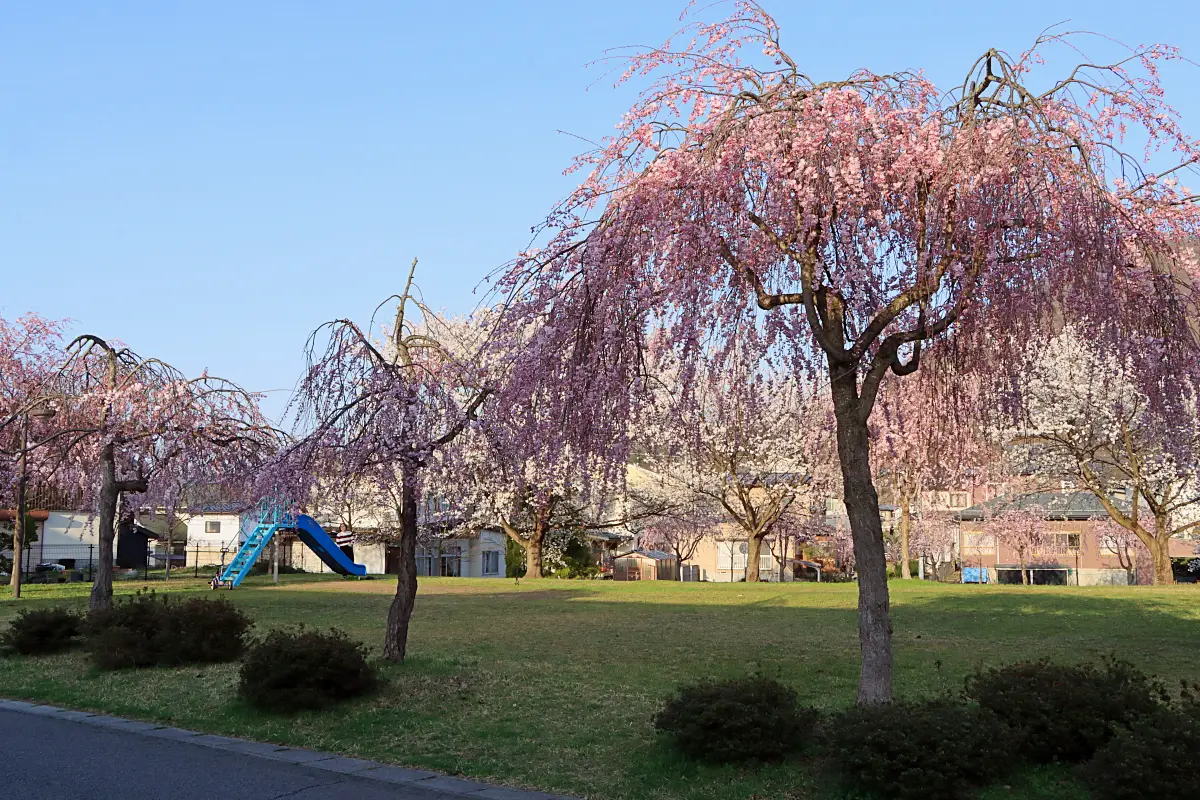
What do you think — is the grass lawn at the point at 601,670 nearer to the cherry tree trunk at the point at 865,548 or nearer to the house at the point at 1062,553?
the cherry tree trunk at the point at 865,548

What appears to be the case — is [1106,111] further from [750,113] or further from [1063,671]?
[1063,671]

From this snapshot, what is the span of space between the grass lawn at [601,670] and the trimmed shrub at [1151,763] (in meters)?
0.69

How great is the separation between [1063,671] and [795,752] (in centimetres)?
234

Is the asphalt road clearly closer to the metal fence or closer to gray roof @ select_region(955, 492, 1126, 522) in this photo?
the metal fence

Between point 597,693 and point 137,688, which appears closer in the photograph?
point 597,693

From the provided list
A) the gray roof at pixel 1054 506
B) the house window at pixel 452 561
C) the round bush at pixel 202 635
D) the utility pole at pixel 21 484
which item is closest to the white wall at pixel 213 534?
the house window at pixel 452 561

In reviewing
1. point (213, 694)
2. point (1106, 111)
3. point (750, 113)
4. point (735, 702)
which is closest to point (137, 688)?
point (213, 694)

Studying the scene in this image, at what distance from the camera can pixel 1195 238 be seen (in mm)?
10125

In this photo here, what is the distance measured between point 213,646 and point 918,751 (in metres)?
11.0

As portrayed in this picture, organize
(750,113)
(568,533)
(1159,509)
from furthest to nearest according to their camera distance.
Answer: (568,533), (1159,509), (750,113)

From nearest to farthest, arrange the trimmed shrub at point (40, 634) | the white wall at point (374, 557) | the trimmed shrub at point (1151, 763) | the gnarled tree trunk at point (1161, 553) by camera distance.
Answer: the trimmed shrub at point (1151, 763) < the trimmed shrub at point (40, 634) < the gnarled tree trunk at point (1161, 553) < the white wall at point (374, 557)

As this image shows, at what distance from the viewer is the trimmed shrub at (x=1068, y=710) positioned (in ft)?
26.2

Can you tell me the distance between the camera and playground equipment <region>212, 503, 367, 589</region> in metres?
39.2

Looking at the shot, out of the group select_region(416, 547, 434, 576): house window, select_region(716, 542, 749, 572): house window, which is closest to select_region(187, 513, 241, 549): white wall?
select_region(416, 547, 434, 576): house window
